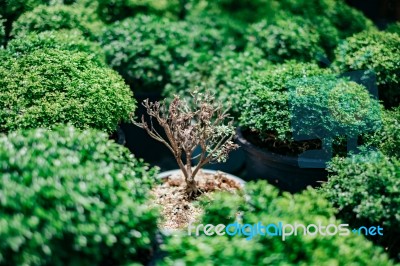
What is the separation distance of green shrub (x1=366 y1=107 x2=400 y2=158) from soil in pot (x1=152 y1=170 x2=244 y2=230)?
1126 mm

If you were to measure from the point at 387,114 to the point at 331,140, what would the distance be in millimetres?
554

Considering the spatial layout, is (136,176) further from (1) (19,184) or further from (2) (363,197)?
(2) (363,197)

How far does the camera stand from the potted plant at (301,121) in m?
4.11

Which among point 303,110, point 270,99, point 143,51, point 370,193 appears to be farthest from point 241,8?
point 370,193

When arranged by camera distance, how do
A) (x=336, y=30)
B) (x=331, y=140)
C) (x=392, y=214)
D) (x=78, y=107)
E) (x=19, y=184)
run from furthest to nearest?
(x=336, y=30) → (x=331, y=140) → (x=78, y=107) → (x=392, y=214) → (x=19, y=184)

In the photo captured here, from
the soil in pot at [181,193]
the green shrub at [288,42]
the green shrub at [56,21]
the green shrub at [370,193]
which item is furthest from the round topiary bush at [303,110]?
the green shrub at [56,21]

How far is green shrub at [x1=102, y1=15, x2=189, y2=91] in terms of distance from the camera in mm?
A: 5211

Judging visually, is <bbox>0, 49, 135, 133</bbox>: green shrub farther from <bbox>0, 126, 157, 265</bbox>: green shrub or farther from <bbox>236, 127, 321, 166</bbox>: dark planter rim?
<bbox>236, 127, 321, 166</bbox>: dark planter rim

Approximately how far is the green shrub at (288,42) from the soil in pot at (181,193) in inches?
66.9

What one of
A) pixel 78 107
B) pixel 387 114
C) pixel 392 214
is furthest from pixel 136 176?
pixel 387 114

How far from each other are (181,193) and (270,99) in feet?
3.59

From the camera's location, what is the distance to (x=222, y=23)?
6.08 m

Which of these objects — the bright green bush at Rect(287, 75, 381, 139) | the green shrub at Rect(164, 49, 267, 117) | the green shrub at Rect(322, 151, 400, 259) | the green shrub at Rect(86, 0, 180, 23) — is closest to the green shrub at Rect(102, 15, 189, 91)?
the green shrub at Rect(164, 49, 267, 117)

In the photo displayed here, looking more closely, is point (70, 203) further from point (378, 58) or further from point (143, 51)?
point (378, 58)
